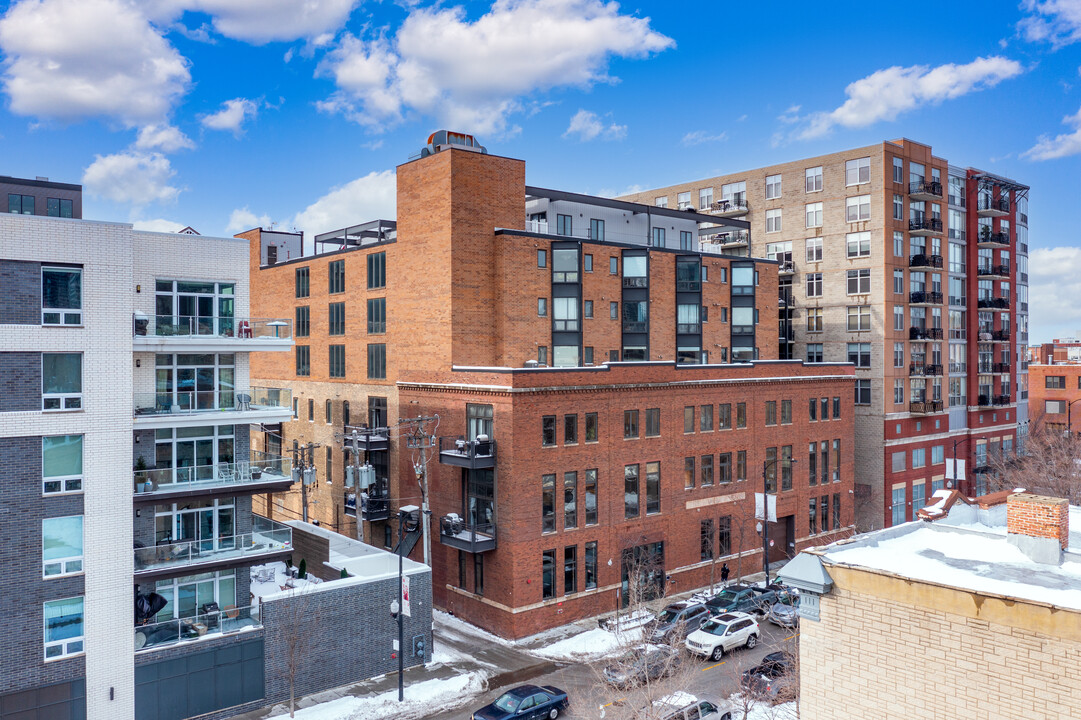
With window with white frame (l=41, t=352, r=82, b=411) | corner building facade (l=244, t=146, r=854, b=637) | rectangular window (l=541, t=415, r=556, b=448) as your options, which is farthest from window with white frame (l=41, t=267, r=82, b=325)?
rectangular window (l=541, t=415, r=556, b=448)

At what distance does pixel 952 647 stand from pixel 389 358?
37.4 metres

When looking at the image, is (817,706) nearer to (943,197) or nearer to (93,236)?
(93,236)

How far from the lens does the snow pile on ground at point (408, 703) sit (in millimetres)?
27422

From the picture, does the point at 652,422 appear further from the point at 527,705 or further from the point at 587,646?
the point at 527,705

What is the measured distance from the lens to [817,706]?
14445 millimetres

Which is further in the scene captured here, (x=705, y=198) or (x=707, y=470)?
(x=705, y=198)

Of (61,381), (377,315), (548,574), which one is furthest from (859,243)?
(61,381)

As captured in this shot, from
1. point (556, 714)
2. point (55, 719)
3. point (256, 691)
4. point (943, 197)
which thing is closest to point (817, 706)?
point (556, 714)

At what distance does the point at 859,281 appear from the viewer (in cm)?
5966

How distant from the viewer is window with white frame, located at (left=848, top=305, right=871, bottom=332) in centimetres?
5931

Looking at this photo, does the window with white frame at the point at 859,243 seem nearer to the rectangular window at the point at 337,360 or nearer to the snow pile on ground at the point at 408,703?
the rectangular window at the point at 337,360

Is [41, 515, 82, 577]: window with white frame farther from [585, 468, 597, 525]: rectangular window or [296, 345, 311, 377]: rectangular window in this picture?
[296, 345, 311, 377]: rectangular window

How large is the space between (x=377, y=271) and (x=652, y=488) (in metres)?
21.5

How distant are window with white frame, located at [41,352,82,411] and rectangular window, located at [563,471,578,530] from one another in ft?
69.5
